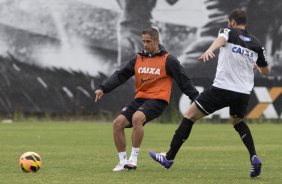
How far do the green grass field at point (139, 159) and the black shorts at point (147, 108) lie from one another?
802 mm

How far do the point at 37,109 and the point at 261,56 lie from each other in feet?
76.2

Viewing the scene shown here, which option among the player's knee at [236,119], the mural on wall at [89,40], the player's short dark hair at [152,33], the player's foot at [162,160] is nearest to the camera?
the player's knee at [236,119]

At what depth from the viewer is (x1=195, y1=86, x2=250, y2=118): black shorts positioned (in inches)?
447

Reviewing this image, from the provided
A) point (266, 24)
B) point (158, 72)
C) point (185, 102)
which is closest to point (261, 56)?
point (158, 72)

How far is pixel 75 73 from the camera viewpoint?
34.4m

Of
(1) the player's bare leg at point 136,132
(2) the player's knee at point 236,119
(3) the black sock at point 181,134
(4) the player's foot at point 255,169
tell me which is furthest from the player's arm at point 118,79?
(4) the player's foot at point 255,169

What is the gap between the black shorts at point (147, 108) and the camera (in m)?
12.3

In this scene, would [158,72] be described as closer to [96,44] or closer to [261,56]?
[261,56]

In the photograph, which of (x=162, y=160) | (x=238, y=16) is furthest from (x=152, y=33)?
(x=162, y=160)

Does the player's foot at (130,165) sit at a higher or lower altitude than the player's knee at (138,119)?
lower

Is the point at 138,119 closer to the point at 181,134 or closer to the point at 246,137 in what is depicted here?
the point at 181,134

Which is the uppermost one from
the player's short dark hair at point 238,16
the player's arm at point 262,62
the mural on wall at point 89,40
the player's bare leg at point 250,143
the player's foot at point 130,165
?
the player's short dark hair at point 238,16

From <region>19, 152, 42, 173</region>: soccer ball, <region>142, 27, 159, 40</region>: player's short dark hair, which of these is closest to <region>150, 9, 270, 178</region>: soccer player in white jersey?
<region>142, 27, 159, 40</region>: player's short dark hair

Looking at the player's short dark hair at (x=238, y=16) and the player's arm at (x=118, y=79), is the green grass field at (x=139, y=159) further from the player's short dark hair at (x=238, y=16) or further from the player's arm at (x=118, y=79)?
the player's short dark hair at (x=238, y=16)
